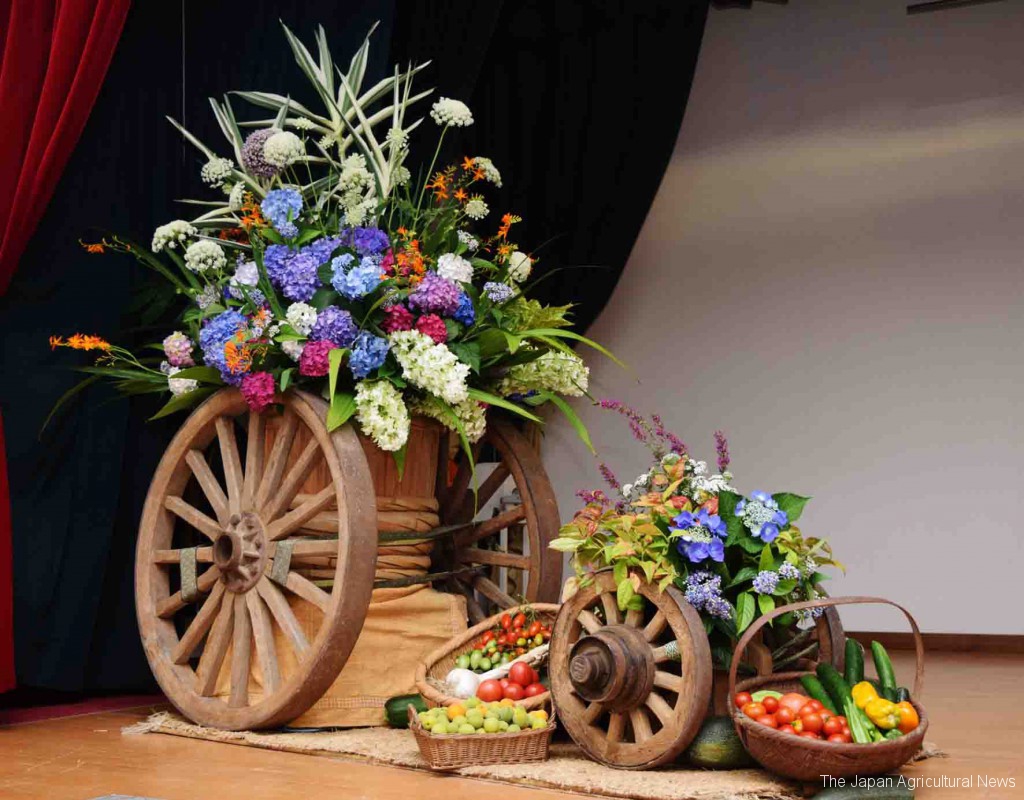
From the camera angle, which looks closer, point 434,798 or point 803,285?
point 434,798

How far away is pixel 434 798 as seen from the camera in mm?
2250

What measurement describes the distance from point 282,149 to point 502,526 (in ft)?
3.96

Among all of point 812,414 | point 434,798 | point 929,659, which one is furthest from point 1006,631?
point 434,798

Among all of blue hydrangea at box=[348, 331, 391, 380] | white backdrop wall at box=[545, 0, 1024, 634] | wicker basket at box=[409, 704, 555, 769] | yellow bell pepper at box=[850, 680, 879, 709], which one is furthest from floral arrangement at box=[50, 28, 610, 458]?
white backdrop wall at box=[545, 0, 1024, 634]

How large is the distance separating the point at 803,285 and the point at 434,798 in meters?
3.55

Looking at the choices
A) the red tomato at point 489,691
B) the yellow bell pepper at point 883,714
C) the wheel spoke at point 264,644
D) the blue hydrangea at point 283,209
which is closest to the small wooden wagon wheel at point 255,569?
the wheel spoke at point 264,644

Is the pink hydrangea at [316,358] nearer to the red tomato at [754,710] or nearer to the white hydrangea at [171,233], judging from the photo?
the white hydrangea at [171,233]

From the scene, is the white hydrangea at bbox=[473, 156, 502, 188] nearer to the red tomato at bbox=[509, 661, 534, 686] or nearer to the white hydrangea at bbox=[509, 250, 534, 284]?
the white hydrangea at bbox=[509, 250, 534, 284]

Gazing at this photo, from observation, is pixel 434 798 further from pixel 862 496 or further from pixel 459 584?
pixel 862 496

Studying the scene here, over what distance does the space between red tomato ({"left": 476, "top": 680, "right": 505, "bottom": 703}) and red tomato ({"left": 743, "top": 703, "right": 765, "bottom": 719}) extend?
0.63 metres

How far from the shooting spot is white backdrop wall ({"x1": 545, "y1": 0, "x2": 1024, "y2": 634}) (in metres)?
4.89

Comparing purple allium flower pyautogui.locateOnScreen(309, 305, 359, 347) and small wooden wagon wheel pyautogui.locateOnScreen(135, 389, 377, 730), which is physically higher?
purple allium flower pyautogui.locateOnScreen(309, 305, 359, 347)

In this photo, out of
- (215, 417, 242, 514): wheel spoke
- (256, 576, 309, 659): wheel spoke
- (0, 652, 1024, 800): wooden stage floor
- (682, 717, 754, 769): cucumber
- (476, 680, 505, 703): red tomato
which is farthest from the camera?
(215, 417, 242, 514): wheel spoke

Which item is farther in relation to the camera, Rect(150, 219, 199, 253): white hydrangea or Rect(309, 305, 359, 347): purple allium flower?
Rect(150, 219, 199, 253): white hydrangea
